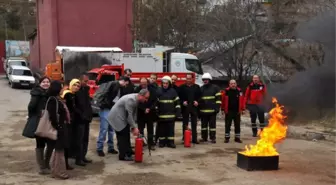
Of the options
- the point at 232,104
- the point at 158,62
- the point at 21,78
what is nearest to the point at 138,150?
the point at 232,104

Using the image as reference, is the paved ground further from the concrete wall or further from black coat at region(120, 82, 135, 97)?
the concrete wall

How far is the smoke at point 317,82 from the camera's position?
7477 mm

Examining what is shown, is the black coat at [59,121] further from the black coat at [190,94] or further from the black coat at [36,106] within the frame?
the black coat at [190,94]

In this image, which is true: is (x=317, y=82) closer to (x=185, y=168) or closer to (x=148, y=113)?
(x=185, y=168)

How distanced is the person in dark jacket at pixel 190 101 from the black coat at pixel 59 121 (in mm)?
4176

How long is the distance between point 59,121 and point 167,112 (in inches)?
137

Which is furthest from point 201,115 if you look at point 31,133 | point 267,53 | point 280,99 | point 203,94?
point 267,53

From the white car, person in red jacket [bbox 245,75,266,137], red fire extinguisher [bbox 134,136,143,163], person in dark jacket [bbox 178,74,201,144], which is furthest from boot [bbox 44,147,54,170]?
the white car

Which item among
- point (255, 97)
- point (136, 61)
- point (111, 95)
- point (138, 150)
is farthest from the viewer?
point (136, 61)

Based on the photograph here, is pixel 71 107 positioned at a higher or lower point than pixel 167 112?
higher

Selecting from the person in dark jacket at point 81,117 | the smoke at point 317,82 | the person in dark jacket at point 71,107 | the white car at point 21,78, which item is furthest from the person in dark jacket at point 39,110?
the white car at point 21,78

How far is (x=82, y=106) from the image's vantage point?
26.5 feet

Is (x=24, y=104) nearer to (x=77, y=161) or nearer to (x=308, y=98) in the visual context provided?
(x=77, y=161)

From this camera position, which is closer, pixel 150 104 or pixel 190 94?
pixel 150 104
